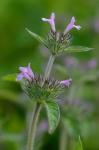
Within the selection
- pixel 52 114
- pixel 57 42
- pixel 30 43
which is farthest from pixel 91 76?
pixel 30 43

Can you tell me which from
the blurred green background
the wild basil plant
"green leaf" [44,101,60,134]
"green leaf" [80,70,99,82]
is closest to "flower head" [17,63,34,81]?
the wild basil plant

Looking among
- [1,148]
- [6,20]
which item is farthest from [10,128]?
[6,20]

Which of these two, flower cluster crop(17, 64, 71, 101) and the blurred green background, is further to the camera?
the blurred green background

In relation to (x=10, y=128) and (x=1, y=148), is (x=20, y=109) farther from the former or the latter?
(x=1, y=148)

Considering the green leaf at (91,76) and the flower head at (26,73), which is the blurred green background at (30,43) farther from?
the flower head at (26,73)

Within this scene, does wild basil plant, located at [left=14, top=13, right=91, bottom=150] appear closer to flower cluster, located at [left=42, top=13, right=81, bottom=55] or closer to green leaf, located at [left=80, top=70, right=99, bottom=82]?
flower cluster, located at [left=42, top=13, right=81, bottom=55]
